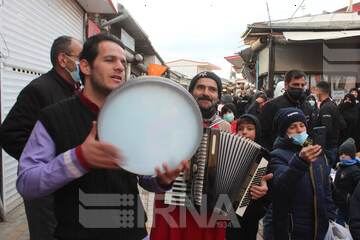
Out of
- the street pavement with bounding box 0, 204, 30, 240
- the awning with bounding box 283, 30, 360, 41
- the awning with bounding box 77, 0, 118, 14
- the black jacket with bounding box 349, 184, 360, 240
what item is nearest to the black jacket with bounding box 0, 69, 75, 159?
the black jacket with bounding box 349, 184, 360, 240

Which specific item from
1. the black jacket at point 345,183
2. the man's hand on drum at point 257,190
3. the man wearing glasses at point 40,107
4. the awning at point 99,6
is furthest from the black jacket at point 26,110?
the awning at point 99,6

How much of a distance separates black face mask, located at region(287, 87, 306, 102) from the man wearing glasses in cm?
260

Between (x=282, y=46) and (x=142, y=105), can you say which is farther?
(x=282, y=46)

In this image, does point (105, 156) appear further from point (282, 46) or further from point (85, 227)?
point (282, 46)

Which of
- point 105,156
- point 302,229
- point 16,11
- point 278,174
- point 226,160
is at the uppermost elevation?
point 16,11

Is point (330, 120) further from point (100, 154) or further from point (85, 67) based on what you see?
point (100, 154)

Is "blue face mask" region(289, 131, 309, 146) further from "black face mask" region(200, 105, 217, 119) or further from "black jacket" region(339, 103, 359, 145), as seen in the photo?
"black jacket" region(339, 103, 359, 145)

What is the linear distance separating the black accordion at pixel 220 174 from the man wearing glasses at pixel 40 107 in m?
0.94

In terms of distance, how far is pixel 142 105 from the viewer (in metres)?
1.52

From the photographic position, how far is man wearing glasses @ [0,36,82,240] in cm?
270

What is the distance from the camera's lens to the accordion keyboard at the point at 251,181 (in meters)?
2.65

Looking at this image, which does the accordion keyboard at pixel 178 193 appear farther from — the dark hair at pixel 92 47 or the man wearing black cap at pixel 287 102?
the man wearing black cap at pixel 287 102

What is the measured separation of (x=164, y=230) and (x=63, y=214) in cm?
110

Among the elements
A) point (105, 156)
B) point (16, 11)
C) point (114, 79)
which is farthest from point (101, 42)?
point (16, 11)
